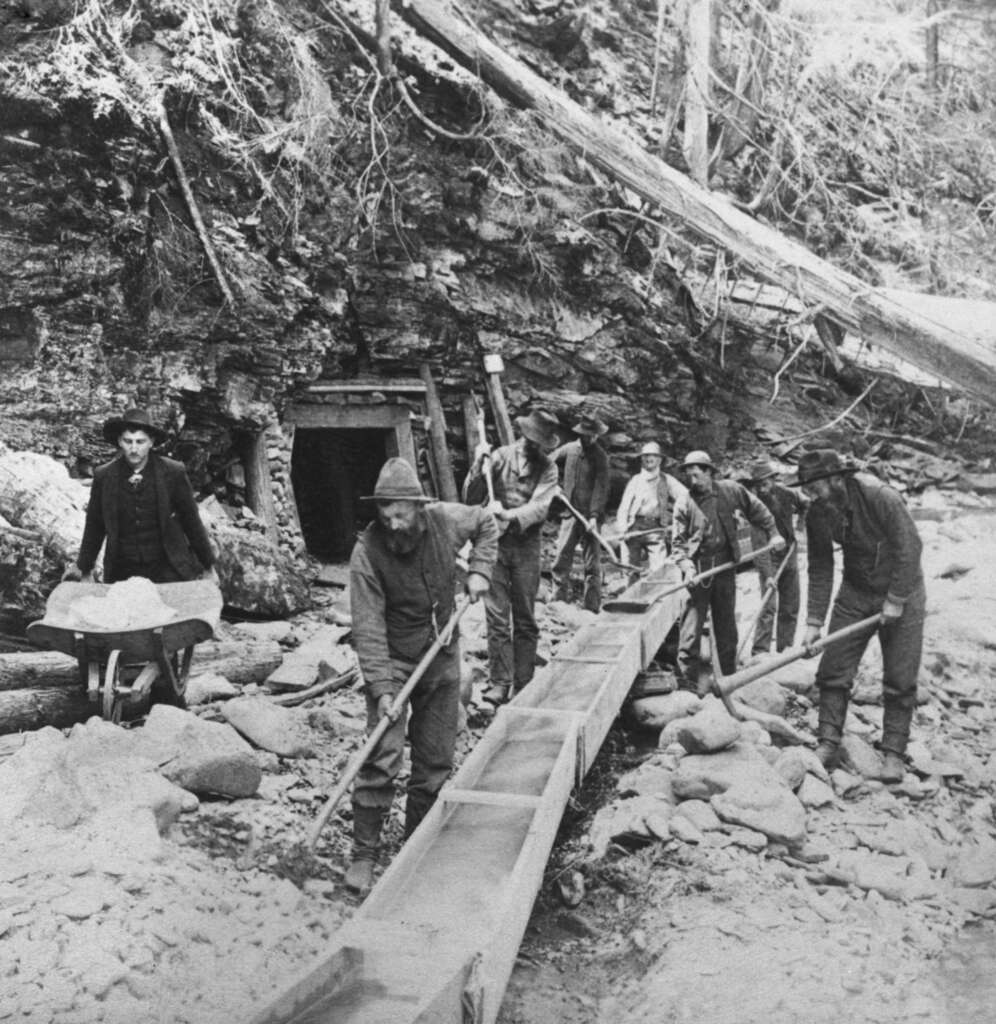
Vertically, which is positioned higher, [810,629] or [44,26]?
[44,26]

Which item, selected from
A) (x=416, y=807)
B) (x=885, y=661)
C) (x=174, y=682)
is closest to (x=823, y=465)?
(x=885, y=661)

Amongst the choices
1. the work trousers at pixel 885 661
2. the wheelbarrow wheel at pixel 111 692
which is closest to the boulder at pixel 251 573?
the wheelbarrow wheel at pixel 111 692

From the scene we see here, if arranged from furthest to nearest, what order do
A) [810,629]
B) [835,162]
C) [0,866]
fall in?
[835,162] → [810,629] → [0,866]

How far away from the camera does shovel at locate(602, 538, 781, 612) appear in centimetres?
712

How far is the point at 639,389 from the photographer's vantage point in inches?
488

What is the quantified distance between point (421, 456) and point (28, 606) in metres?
5.84

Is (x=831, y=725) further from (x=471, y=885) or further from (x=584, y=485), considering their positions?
(x=584, y=485)

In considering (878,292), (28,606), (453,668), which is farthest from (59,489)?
(878,292)

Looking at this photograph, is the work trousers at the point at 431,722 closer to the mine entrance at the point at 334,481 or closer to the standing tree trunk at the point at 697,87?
the mine entrance at the point at 334,481

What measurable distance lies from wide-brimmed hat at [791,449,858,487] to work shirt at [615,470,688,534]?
Answer: 4.17 metres

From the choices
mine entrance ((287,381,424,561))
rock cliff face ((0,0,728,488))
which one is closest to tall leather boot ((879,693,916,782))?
rock cliff face ((0,0,728,488))

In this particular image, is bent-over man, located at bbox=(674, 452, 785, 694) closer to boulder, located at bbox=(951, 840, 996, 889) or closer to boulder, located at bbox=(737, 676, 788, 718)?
boulder, located at bbox=(737, 676, 788, 718)

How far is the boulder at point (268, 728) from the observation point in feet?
17.1

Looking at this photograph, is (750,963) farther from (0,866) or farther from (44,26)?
(44,26)
